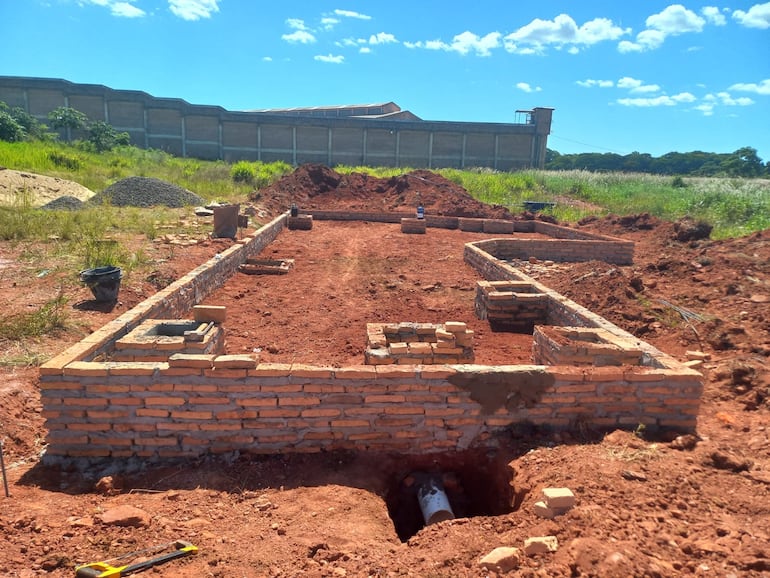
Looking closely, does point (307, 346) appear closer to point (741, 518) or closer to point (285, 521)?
point (285, 521)

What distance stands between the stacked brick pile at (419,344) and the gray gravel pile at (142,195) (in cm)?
1195

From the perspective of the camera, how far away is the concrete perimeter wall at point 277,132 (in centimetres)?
3744

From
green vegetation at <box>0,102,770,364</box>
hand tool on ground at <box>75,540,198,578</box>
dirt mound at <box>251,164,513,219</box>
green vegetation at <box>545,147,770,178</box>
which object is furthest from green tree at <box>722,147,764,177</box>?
hand tool on ground at <box>75,540,198,578</box>

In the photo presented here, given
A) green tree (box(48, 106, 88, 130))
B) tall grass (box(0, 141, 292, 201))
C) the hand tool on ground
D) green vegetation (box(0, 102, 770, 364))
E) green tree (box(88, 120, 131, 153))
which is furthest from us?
green tree (box(48, 106, 88, 130))

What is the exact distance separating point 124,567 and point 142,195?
13997 millimetres

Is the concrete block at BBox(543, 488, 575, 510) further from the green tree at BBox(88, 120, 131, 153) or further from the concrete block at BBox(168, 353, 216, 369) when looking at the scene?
the green tree at BBox(88, 120, 131, 153)

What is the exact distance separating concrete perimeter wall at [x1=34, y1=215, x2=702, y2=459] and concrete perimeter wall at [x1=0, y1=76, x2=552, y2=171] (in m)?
36.9

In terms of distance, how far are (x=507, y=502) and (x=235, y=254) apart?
6.83m

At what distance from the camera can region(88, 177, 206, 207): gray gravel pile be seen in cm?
1415

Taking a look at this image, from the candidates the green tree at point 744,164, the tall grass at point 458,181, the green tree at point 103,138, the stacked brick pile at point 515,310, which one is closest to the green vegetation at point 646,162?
the green tree at point 744,164

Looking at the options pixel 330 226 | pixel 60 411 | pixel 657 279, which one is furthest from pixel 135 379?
pixel 330 226

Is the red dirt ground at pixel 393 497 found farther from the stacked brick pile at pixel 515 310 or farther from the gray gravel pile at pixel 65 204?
the gray gravel pile at pixel 65 204

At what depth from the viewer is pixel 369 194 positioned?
21.9 meters

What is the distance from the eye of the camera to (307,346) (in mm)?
5473
